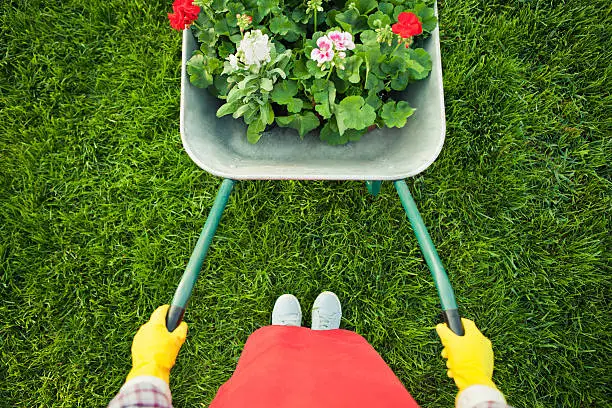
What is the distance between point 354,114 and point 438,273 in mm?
484

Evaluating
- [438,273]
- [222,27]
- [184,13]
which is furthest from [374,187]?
[184,13]

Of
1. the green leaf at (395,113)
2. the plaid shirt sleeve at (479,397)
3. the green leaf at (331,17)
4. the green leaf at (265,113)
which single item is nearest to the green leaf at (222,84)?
the green leaf at (265,113)

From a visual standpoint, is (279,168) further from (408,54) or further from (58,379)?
(58,379)

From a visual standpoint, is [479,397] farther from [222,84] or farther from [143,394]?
[222,84]

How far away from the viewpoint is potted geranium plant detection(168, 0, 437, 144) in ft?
4.04

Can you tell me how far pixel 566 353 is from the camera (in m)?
1.91

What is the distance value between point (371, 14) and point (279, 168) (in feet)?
1.68

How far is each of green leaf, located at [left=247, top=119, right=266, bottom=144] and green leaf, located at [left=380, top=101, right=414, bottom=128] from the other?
0.34 m

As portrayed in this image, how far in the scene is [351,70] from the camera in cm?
129

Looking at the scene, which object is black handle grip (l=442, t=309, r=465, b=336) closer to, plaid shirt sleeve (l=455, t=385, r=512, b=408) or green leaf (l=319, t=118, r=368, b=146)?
plaid shirt sleeve (l=455, t=385, r=512, b=408)

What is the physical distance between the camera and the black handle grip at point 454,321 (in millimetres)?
1277

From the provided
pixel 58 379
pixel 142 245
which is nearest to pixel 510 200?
pixel 142 245

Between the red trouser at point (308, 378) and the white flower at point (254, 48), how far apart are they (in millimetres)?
832

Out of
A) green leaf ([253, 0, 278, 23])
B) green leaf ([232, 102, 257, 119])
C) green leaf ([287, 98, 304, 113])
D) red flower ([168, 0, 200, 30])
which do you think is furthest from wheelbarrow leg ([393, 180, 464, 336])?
red flower ([168, 0, 200, 30])
